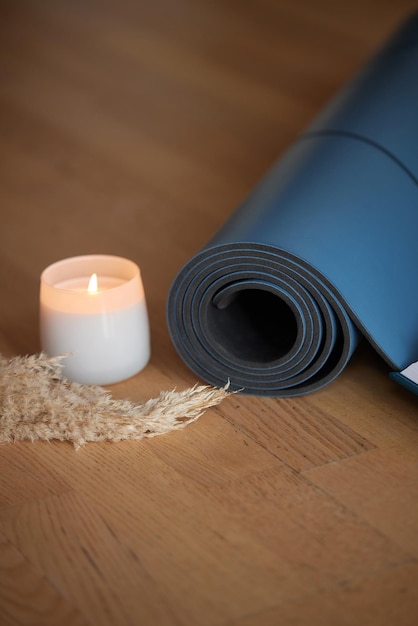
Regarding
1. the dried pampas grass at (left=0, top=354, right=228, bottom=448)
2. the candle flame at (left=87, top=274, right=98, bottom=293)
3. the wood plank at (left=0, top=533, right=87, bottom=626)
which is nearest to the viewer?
the wood plank at (left=0, top=533, right=87, bottom=626)

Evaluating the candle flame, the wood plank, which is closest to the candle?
the candle flame

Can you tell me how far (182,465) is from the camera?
1229 millimetres

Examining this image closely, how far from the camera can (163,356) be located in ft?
4.99

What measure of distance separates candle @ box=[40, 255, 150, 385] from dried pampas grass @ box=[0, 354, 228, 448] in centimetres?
7

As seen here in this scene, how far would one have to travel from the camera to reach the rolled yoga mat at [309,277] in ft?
4.25

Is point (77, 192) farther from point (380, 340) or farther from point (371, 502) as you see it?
point (371, 502)

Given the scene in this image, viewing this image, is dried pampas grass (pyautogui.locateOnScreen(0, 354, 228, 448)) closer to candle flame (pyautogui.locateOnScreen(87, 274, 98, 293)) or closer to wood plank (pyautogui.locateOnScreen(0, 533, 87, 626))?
candle flame (pyautogui.locateOnScreen(87, 274, 98, 293))

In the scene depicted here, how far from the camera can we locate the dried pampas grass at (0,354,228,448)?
4.16ft

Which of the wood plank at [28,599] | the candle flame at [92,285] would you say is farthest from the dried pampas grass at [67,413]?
the wood plank at [28,599]

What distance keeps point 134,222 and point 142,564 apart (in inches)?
44.1

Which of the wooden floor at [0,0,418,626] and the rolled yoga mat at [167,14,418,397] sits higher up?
the rolled yoga mat at [167,14,418,397]

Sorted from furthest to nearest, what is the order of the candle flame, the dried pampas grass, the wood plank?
1. the candle flame
2. the dried pampas grass
3. the wood plank

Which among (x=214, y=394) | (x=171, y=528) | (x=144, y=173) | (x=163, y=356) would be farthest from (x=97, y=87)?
(x=171, y=528)

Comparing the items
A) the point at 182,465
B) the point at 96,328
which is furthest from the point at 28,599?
the point at 96,328
